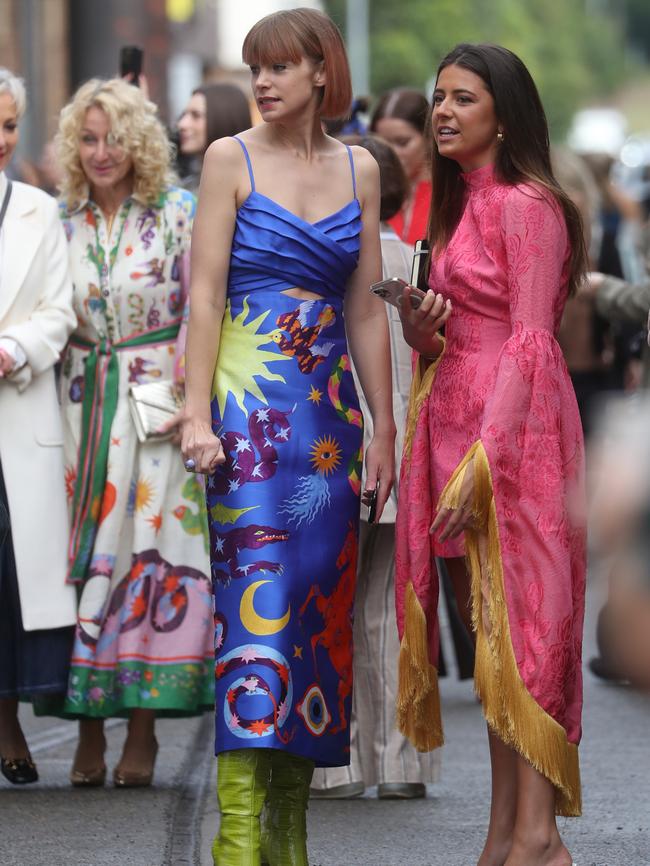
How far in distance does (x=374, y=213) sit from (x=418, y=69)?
6817cm

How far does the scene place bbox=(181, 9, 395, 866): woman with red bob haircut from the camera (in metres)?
4.79

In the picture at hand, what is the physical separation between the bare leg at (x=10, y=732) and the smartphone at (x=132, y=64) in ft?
7.74

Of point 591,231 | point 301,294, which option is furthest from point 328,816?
point 591,231

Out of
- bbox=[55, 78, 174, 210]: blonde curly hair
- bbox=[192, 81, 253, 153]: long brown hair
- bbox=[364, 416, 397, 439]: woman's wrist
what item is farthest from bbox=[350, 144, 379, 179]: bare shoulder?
bbox=[192, 81, 253, 153]: long brown hair

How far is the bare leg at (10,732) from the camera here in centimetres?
639

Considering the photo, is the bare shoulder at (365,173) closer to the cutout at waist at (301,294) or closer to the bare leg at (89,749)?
the cutout at waist at (301,294)

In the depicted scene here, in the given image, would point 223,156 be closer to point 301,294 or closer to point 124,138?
point 301,294

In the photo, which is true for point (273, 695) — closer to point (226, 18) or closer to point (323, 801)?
point (323, 801)

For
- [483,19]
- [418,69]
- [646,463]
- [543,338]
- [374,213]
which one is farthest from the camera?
[483,19]

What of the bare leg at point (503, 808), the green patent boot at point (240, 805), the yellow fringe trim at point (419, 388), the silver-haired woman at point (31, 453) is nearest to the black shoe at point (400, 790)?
the silver-haired woman at point (31, 453)

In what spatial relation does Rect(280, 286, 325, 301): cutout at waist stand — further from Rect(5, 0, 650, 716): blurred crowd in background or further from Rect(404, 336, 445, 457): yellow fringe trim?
Rect(5, 0, 650, 716): blurred crowd in background

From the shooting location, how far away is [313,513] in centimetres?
486

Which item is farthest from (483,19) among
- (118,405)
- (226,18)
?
(118,405)

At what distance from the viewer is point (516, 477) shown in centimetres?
471
